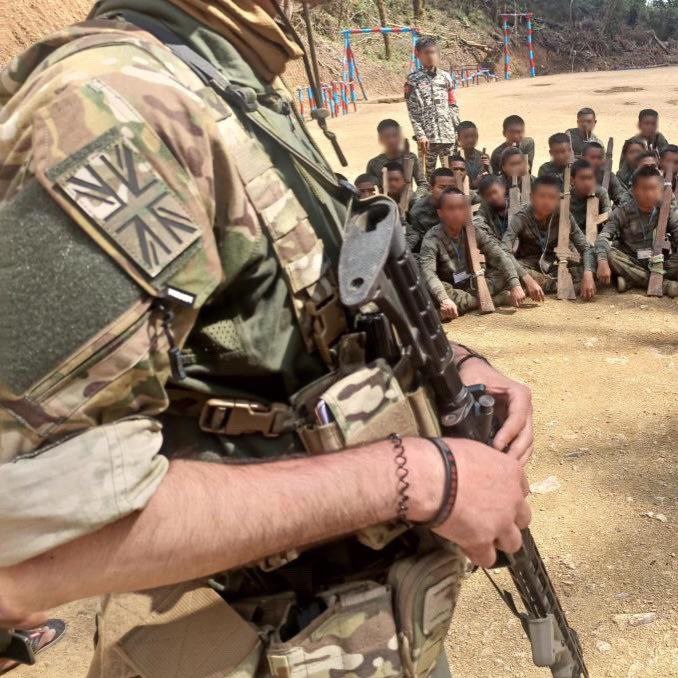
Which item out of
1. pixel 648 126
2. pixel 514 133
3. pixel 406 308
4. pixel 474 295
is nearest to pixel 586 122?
pixel 648 126

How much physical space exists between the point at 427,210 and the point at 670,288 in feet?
7.54

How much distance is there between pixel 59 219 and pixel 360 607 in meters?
0.64

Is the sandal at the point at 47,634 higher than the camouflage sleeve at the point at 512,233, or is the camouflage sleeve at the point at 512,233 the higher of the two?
the sandal at the point at 47,634

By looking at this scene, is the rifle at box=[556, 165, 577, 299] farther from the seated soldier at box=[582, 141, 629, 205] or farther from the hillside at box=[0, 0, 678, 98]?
the hillside at box=[0, 0, 678, 98]

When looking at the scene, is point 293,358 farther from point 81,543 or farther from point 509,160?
point 509,160

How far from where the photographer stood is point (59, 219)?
0.74 meters

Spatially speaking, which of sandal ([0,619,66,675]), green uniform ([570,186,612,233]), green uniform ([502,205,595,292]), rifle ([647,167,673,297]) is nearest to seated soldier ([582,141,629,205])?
green uniform ([570,186,612,233])

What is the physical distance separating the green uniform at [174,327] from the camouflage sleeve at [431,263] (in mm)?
4867

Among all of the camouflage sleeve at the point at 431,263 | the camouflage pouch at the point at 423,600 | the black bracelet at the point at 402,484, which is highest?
the black bracelet at the point at 402,484

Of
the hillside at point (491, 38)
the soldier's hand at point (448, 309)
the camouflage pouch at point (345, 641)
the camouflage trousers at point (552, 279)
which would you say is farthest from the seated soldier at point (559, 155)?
the hillside at point (491, 38)

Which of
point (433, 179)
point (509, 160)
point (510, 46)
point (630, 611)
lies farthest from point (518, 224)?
point (510, 46)

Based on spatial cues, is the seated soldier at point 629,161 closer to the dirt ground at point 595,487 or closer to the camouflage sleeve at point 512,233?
the camouflage sleeve at point 512,233

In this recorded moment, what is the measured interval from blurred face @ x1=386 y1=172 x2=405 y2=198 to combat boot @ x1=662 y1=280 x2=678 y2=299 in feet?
9.02

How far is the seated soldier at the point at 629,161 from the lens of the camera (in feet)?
29.5
